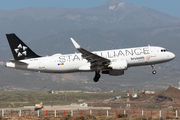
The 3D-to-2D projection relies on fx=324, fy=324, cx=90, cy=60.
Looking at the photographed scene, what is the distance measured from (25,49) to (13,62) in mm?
4305

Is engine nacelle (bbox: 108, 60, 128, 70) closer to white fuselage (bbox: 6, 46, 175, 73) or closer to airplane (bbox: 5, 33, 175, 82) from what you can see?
airplane (bbox: 5, 33, 175, 82)

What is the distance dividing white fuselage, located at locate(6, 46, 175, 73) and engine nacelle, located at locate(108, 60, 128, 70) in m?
0.83

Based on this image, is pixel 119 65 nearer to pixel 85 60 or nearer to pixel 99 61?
pixel 99 61

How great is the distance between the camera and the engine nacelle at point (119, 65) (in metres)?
56.5

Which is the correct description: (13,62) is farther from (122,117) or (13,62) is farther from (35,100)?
(35,100)

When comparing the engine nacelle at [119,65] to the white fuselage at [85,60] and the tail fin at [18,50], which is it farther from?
the tail fin at [18,50]

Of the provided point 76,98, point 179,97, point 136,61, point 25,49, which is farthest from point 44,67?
point 76,98

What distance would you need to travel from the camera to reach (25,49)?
61.7 m

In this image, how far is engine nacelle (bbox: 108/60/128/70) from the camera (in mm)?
56500

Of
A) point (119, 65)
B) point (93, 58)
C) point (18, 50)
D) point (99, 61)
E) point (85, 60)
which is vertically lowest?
point (119, 65)

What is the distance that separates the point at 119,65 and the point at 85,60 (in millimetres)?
6319

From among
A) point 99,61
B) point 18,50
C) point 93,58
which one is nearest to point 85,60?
point 93,58

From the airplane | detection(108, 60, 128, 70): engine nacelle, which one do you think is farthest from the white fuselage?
detection(108, 60, 128, 70): engine nacelle

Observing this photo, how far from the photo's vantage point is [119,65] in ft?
186
